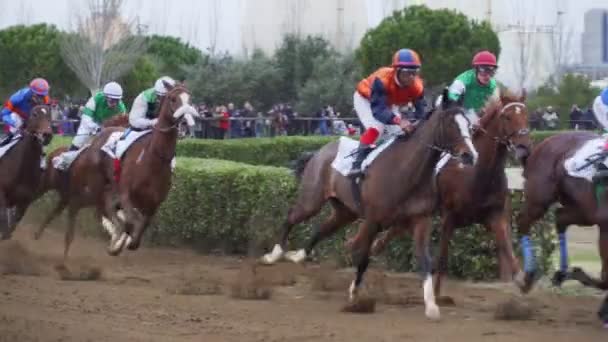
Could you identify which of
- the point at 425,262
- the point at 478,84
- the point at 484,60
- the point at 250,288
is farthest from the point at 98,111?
the point at 425,262

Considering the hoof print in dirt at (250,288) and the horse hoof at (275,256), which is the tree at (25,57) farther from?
the hoof print in dirt at (250,288)

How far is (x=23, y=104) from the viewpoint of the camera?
1447 centimetres

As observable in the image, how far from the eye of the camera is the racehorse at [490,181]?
10.3 m

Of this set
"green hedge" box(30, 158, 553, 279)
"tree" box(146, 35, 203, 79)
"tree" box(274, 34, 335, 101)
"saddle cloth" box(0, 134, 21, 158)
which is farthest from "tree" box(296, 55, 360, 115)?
"saddle cloth" box(0, 134, 21, 158)

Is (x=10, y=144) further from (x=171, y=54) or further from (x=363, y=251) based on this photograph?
(x=171, y=54)

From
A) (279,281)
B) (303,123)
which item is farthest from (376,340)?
(303,123)

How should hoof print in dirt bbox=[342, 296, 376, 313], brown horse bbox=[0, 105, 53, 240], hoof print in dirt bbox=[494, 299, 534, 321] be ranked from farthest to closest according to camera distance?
1. brown horse bbox=[0, 105, 53, 240]
2. hoof print in dirt bbox=[342, 296, 376, 313]
3. hoof print in dirt bbox=[494, 299, 534, 321]

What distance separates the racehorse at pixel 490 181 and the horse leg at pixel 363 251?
455mm

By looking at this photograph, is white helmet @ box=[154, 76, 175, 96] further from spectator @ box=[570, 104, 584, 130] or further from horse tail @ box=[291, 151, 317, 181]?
spectator @ box=[570, 104, 584, 130]

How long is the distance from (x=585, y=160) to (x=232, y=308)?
3.24 meters

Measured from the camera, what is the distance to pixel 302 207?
12.8 m

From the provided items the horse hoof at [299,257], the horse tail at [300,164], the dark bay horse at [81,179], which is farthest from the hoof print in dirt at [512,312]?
the dark bay horse at [81,179]

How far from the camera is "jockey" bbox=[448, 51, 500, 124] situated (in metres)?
10.9

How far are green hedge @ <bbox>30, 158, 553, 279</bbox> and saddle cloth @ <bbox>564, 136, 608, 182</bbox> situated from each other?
1.63m
